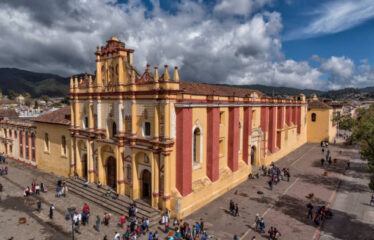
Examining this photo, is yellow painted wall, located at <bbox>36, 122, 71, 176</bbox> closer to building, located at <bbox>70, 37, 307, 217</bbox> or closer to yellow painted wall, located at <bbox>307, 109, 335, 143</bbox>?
building, located at <bbox>70, 37, 307, 217</bbox>

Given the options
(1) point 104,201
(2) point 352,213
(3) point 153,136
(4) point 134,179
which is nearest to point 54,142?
(1) point 104,201

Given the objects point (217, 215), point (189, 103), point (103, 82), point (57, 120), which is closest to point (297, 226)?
point (217, 215)

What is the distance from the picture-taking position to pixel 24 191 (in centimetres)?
2688

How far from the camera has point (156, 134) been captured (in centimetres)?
2073

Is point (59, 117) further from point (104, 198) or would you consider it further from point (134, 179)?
point (134, 179)

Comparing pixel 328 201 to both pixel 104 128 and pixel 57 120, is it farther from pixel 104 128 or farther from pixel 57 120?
pixel 57 120

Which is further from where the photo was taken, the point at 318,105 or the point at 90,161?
the point at 318,105

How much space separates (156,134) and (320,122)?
47.8 metres

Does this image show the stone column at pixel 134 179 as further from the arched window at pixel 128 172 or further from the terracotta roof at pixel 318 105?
the terracotta roof at pixel 318 105

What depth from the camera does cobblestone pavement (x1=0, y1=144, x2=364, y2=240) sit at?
62.6 ft

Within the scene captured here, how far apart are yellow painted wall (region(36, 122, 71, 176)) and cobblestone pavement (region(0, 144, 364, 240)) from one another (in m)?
1.41

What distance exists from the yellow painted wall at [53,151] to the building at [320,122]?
51.0 meters

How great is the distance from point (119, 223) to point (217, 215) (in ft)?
28.0

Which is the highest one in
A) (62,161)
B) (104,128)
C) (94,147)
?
(104,128)
